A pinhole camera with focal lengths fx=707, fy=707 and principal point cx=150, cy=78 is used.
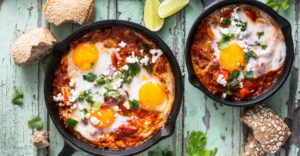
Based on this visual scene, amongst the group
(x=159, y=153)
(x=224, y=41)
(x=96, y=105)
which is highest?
(x=224, y=41)

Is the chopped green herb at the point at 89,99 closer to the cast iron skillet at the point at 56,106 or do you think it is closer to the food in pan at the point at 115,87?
the food in pan at the point at 115,87

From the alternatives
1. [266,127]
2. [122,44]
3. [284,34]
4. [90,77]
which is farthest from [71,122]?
[284,34]

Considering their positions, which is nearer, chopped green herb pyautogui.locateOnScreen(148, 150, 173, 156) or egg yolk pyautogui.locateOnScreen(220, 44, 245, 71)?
egg yolk pyautogui.locateOnScreen(220, 44, 245, 71)

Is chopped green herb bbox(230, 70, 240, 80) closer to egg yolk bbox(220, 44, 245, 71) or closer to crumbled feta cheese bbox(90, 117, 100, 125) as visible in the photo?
egg yolk bbox(220, 44, 245, 71)

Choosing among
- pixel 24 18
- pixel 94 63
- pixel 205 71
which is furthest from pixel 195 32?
pixel 24 18

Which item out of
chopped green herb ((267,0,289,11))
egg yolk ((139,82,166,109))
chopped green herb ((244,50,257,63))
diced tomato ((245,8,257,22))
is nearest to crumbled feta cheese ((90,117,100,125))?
egg yolk ((139,82,166,109))

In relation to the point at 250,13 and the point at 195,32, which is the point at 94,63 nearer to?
the point at 195,32

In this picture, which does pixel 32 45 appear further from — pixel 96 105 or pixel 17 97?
pixel 96 105
